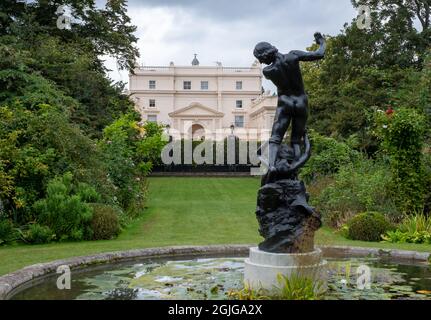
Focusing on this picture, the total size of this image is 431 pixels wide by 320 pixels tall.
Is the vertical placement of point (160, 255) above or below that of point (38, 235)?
below

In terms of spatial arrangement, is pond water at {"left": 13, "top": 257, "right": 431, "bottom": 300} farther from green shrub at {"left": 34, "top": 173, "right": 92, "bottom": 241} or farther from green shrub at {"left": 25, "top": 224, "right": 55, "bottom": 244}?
green shrub at {"left": 25, "top": 224, "right": 55, "bottom": 244}

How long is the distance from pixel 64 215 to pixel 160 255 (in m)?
3.16

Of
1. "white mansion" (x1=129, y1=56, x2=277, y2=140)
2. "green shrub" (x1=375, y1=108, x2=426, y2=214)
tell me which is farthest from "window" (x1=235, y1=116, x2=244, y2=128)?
"green shrub" (x1=375, y1=108, x2=426, y2=214)

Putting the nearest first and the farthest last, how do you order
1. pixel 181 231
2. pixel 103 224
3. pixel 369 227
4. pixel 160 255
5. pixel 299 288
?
pixel 299 288, pixel 160 255, pixel 369 227, pixel 103 224, pixel 181 231

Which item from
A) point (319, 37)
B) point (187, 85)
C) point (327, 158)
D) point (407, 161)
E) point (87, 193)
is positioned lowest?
point (87, 193)

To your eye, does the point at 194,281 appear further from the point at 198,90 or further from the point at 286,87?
the point at 198,90

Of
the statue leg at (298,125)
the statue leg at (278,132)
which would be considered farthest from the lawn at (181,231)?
the statue leg at (278,132)

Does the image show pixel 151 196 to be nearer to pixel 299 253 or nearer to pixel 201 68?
pixel 299 253

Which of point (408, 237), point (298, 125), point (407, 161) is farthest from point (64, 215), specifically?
point (407, 161)

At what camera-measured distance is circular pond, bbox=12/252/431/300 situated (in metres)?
6.76

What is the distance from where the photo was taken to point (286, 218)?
7035 mm

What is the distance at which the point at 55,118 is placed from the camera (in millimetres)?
13930

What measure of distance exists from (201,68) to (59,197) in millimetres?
63493
